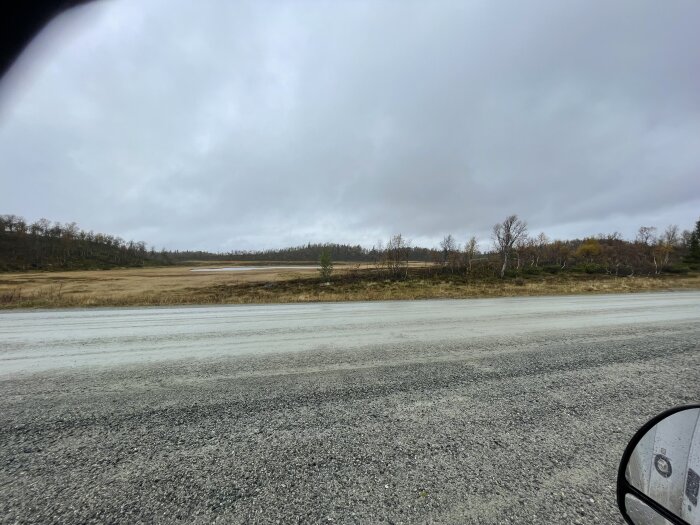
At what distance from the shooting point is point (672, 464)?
152cm

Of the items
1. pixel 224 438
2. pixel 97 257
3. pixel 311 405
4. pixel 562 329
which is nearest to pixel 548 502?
pixel 311 405

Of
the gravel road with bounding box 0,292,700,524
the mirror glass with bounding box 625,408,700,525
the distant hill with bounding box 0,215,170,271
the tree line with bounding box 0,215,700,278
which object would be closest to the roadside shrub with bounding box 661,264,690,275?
the tree line with bounding box 0,215,700,278

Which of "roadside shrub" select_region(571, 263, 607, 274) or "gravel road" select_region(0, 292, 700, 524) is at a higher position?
"roadside shrub" select_region(571, 263, 607, 274)

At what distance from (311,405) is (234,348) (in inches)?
132

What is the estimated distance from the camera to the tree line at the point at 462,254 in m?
49.7

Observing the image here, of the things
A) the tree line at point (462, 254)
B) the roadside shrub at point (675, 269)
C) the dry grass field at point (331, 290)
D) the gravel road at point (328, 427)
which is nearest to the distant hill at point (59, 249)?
the tree line at point (462, 254)

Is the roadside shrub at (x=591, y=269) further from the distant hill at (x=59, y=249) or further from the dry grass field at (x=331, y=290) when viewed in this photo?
the distant hill at (x=59, y=249)

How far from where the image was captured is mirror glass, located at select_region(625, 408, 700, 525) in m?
1.43

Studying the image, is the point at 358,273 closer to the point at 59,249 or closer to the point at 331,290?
the point at 331,290

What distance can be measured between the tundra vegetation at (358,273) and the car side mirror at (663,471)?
687 inches

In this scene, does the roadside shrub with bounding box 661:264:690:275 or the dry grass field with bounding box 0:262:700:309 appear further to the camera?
the roadside shrub with bounding box 661:264:690:275

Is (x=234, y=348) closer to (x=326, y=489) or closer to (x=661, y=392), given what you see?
(x=326, y=489)

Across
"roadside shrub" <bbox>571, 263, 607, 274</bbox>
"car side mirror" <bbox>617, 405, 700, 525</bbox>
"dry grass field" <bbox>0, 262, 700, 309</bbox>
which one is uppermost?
"roadside shrub" <bbox>571, 263, 607, 274</bbox>

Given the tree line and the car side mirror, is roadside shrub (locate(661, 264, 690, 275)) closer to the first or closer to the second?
the tree line
